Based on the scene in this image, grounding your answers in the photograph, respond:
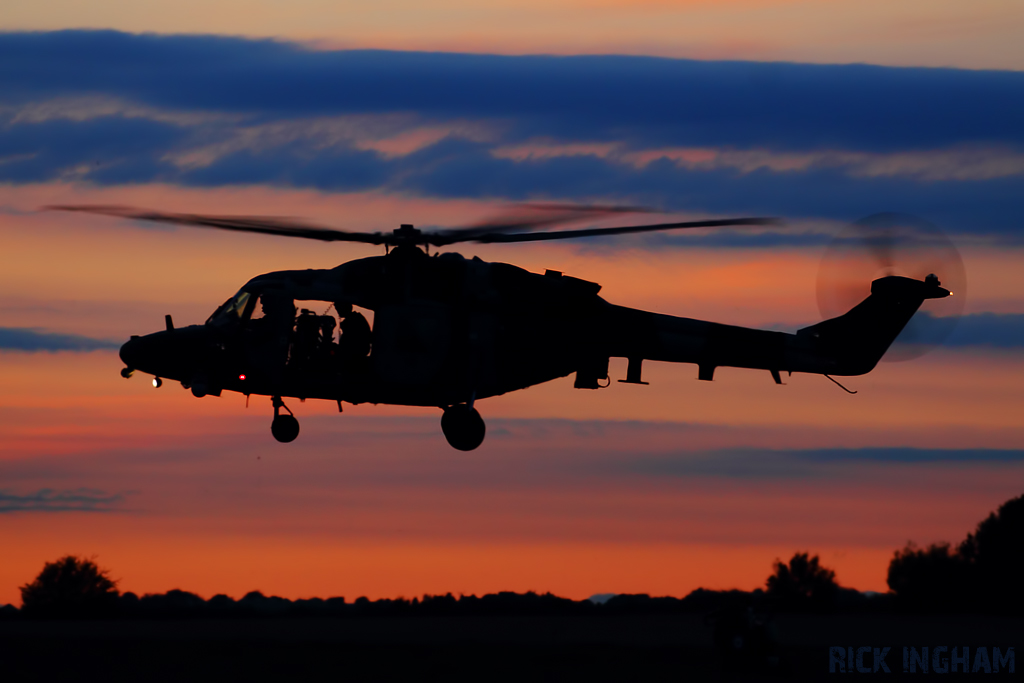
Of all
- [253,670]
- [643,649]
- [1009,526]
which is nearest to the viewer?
[253,670]

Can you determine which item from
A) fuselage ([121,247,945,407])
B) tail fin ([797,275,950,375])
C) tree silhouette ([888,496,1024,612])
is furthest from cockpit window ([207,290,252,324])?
tree silhouette ([888,496,1024,612])

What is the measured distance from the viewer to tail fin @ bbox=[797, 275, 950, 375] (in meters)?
43.2

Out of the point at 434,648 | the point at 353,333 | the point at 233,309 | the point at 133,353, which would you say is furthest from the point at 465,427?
the point at 133,353

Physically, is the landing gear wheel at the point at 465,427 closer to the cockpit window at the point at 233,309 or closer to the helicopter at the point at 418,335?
the helicopter at the point at 418,335

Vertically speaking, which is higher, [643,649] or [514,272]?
[514,272]

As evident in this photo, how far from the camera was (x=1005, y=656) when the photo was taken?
125 feet

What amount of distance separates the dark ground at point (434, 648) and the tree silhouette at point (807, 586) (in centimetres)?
117

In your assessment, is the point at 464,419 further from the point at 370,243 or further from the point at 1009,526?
the point at 1009,526

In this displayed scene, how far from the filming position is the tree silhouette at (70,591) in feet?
146

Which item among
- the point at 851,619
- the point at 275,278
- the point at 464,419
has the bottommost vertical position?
the point at 851,619

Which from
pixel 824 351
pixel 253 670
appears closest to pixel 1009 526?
pixel 824 351

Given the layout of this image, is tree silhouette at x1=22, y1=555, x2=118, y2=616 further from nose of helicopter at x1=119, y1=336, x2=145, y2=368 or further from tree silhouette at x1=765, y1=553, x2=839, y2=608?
tree silhouette at x1=765, y1=553, x2=839, y2=608

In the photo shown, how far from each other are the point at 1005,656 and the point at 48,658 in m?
25.1

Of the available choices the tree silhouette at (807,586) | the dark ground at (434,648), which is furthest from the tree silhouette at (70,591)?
the tree silhouette at (807,586)
